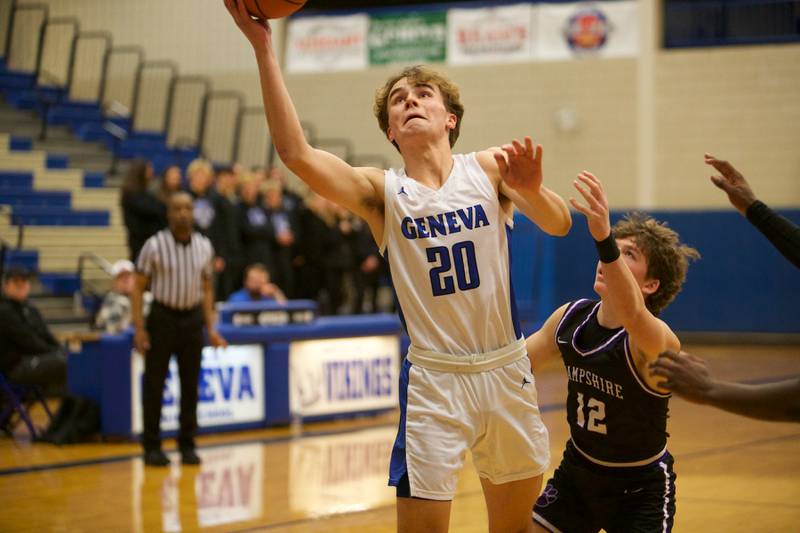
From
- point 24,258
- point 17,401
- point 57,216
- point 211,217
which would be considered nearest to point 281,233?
point 211,217

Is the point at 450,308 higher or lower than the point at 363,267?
higher

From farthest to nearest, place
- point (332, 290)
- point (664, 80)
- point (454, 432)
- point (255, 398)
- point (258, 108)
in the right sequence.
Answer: point (258, 108) → point (664, 80) → point (332, 290) → point (255, 398) → point (454, 432)

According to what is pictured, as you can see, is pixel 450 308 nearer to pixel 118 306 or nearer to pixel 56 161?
pixel 118 306

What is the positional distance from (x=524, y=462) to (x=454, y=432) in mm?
274

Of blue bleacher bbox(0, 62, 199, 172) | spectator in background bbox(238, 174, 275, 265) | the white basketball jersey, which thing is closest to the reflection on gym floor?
the white basketball jersey

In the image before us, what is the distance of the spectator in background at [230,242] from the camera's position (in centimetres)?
1381

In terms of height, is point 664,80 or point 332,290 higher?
point 664,80

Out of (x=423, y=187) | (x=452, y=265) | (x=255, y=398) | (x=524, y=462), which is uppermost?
(x=423, y=187)

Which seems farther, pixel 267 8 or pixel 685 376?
pixel 267 8

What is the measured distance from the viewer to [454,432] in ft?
12.3

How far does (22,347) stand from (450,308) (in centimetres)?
680

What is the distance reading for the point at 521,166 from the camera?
3.64m

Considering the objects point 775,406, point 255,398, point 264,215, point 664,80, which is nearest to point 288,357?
point 255,398

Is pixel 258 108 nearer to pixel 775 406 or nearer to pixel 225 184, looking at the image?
pixel 225 184
